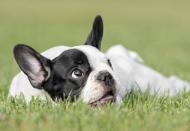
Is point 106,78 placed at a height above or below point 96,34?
below

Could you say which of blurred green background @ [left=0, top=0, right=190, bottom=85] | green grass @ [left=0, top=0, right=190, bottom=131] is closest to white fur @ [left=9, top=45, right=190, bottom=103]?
green grass @ [left=0, top=0, right=190, bottom=131]

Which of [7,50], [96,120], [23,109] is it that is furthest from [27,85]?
[7,50]

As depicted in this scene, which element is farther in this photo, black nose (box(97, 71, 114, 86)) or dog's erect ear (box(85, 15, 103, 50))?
dog's erect ear (box(85, 15, 103, 50))

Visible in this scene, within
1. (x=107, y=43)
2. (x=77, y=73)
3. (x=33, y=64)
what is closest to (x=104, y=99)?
(x=77, y=73)

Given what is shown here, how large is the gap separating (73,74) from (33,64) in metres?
0.57

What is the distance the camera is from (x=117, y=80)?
734 centimetres

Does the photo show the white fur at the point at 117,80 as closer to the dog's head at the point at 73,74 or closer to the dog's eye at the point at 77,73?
the dog's head at the point at 73,74

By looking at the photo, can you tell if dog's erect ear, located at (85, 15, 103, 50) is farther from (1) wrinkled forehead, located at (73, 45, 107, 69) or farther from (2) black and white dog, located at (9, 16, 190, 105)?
(1) wrinkled forehead, located at (73, 45, 107, 69)

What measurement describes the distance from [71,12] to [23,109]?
3871 cm

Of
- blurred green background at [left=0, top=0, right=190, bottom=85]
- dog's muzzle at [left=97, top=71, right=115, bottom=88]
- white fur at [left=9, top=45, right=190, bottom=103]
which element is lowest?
blurred green background at [left=0, top=0, right=190, bottom=85]

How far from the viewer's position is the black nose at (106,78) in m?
7.08

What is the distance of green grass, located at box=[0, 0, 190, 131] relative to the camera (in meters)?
6.04

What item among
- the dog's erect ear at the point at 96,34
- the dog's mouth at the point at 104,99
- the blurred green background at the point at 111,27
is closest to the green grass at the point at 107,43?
the blurred green background at the point at 111,27

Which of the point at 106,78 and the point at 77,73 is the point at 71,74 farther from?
the point at 106,78
